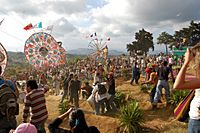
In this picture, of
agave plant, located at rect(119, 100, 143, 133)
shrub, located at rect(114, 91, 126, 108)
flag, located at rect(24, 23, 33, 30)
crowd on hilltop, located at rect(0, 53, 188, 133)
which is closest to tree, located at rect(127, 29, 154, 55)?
crowd on hilltop, located at rect(0, 53, 188, 133)

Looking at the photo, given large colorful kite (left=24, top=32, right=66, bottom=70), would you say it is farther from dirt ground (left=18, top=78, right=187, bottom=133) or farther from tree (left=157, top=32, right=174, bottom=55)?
tree (left=157, top=32, right=174, bottom=55)

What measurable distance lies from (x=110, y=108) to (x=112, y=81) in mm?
1215

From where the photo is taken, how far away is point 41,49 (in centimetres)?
2373

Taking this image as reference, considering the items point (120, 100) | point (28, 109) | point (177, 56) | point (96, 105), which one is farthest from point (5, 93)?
point (177, 56)

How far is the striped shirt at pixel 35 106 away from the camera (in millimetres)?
5336

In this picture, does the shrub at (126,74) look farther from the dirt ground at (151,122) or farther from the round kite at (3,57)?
the round kite at (3,57)

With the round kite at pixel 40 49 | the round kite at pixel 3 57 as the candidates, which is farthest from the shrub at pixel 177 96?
the round kite at pixel 40 49

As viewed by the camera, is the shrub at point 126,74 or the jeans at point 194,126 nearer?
the jeans at point 194,126

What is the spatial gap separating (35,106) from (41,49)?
61.6 ft

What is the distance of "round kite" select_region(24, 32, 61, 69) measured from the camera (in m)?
23.5

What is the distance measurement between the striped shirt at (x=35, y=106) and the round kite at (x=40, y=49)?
18.3m

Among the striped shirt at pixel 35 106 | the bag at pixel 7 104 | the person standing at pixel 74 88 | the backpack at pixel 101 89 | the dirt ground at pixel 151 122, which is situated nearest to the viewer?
the bag at pixel 7 104

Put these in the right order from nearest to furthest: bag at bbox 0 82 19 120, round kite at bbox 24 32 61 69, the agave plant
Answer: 1. bag at bbox 0 82 19 120
2. the agave plant
3. round kite at bbox 24 32 61 69

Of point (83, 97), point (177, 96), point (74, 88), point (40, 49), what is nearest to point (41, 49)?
point (40, 49)
